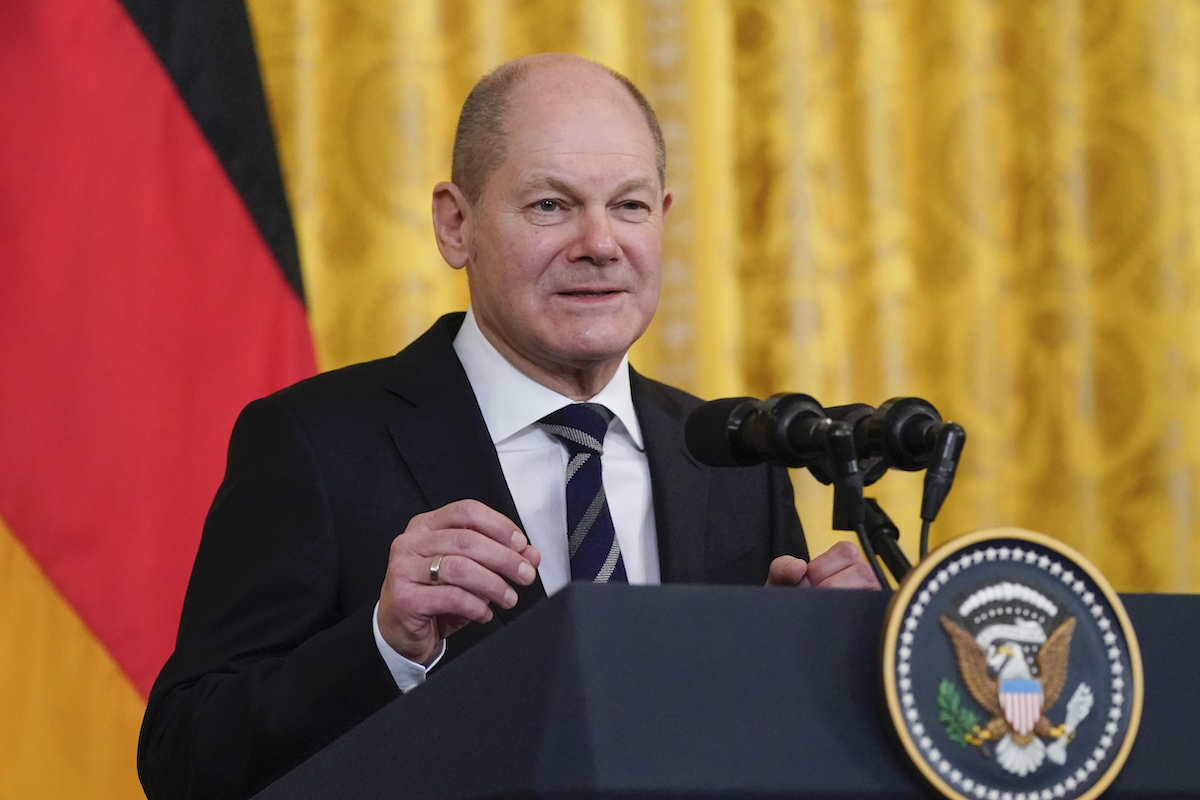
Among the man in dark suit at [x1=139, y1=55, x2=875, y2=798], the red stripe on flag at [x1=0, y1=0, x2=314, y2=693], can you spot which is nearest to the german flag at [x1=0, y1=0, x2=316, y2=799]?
the red stripe on flag at [x1=0, y1=0, x2=314, y2=693]

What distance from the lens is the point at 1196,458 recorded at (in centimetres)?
256

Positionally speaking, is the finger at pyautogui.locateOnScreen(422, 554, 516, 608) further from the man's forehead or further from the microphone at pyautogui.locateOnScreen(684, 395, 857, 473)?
the man's forehead

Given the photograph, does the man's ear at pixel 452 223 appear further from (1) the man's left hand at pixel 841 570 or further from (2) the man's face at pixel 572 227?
(1) the man's left hand at pixel 841 570

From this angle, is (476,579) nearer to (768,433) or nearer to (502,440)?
(768,433)

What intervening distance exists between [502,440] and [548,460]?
0.20 ft

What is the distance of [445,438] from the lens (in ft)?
5.43

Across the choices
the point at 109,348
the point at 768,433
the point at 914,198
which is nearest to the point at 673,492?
the point at 768,433

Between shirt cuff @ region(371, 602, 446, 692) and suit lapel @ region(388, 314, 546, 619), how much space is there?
45 centimetres

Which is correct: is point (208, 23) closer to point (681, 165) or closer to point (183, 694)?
point (681, 165)

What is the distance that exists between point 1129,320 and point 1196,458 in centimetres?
28

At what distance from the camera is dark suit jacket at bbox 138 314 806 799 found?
4.17ft

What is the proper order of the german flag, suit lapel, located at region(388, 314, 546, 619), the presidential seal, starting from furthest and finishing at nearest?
the german flag → suit lapel, located at region(388, 314, 546, 619) → the presidential seal

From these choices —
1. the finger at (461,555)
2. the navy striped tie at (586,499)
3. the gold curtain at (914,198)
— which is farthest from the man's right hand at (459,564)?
the gold curtain at (914,198)

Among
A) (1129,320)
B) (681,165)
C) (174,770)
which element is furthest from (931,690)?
(1129,320)
